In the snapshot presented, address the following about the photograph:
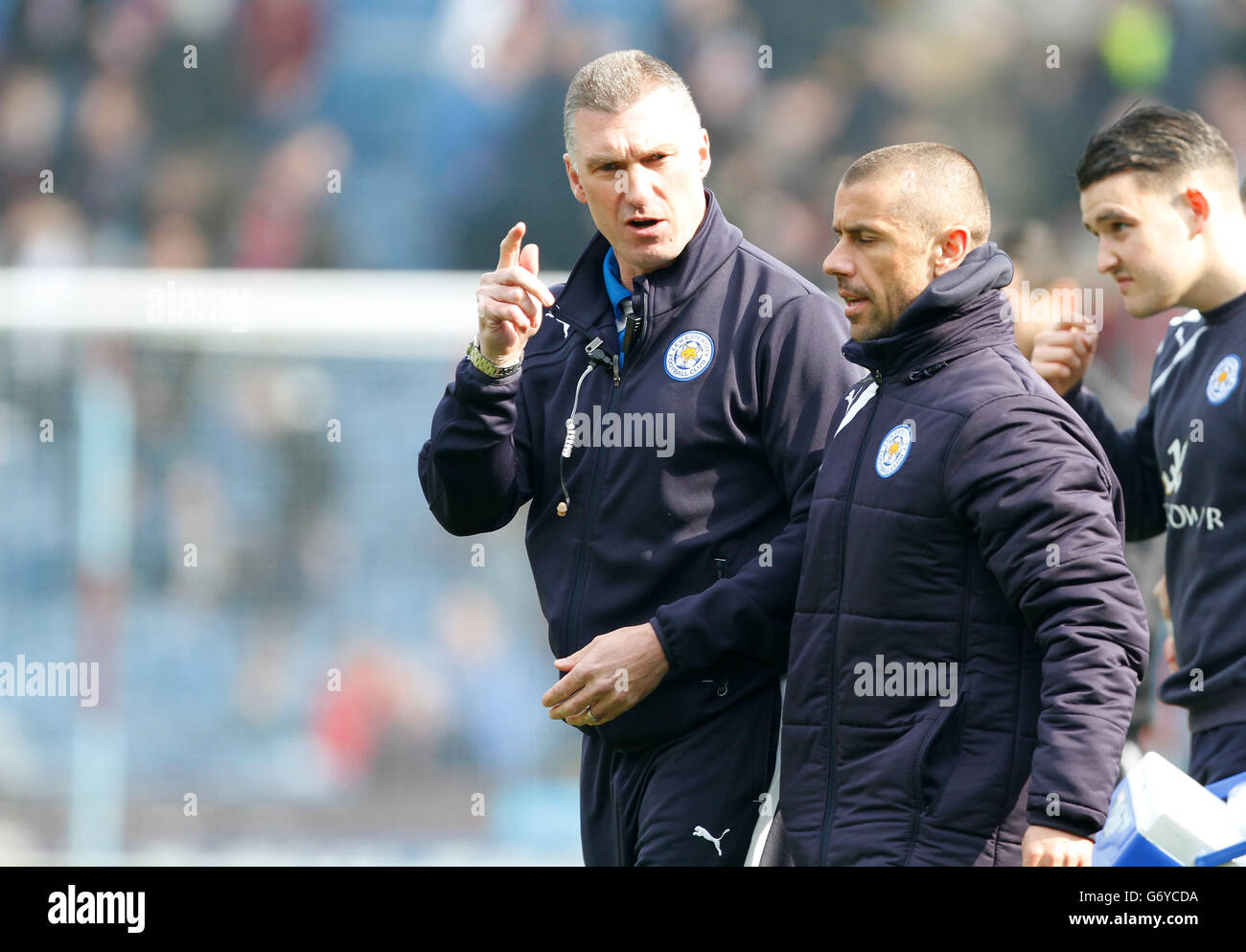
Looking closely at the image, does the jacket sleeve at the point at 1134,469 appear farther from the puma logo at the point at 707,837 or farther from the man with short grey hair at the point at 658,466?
the puma logo at the point at 707,837

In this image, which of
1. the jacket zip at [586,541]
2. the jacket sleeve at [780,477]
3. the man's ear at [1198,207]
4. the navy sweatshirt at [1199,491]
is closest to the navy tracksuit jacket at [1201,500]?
the navy sweatshirt at [1199,491]

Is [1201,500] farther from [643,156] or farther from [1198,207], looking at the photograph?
[643,156]

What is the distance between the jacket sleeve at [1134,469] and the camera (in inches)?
135

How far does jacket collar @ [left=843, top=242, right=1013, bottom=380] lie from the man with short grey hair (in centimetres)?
31

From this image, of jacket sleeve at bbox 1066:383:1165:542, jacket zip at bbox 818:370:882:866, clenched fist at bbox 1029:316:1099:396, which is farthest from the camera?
jacket sleeve at bbox 1066:383:1165:542

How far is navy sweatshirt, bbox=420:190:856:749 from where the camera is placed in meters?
2.89

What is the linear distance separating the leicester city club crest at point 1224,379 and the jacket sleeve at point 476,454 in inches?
54.2

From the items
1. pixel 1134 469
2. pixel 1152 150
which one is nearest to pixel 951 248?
pixel 1152 150

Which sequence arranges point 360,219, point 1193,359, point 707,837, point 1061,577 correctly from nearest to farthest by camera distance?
1. point 1061,577
2. point 707,837
3. point 1193,359
4. point 360,219

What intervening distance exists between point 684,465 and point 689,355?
21cm

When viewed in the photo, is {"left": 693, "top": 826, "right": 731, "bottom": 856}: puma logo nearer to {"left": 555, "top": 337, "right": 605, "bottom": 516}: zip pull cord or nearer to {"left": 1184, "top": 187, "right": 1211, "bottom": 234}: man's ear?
{"left": 555, "top": 337, "right": 605, "bottom": 516}: zip pull cord

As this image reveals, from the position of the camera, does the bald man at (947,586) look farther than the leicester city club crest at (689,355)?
No

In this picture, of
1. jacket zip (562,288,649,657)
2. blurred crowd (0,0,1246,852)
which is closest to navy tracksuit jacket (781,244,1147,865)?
jacket zip (562,288,649,657)

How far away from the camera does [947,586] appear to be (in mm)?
2525
